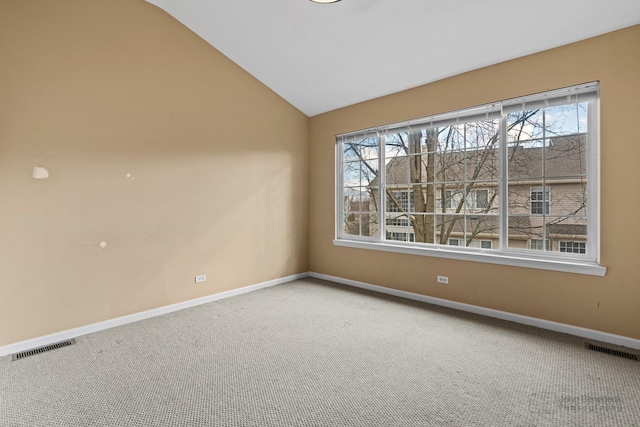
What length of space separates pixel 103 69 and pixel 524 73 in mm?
3913

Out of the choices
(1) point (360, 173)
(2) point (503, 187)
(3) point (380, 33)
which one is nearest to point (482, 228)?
(2) point (503, 187)

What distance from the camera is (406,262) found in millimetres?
3723

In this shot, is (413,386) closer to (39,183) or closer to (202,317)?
(202,317)

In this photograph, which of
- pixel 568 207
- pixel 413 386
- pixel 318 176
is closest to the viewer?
pixel 413 386

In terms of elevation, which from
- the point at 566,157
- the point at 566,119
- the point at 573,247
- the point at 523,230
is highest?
the point at 566,119

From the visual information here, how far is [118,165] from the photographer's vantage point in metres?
2.92

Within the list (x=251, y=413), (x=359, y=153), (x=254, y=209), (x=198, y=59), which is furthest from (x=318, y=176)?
(x=251, y=413)

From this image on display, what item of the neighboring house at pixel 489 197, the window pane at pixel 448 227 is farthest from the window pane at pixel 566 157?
the window pane at pixel 448 227

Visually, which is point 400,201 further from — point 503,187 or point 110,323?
point 110,323

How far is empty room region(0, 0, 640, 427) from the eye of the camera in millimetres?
1918

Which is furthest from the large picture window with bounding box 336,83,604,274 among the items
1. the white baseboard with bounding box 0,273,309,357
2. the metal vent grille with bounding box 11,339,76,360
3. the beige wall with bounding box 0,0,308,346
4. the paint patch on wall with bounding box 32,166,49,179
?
the paint patch on wall with bounding box 32,166,49,179

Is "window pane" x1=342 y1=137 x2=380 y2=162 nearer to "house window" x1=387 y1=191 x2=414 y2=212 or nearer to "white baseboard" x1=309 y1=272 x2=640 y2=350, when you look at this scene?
"house window" x1=387 y1=191 x2=414 y2=212

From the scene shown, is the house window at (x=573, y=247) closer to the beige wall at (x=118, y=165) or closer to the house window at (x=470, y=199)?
the house window at (x=470, y=199)

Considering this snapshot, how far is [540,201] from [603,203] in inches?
17.6
